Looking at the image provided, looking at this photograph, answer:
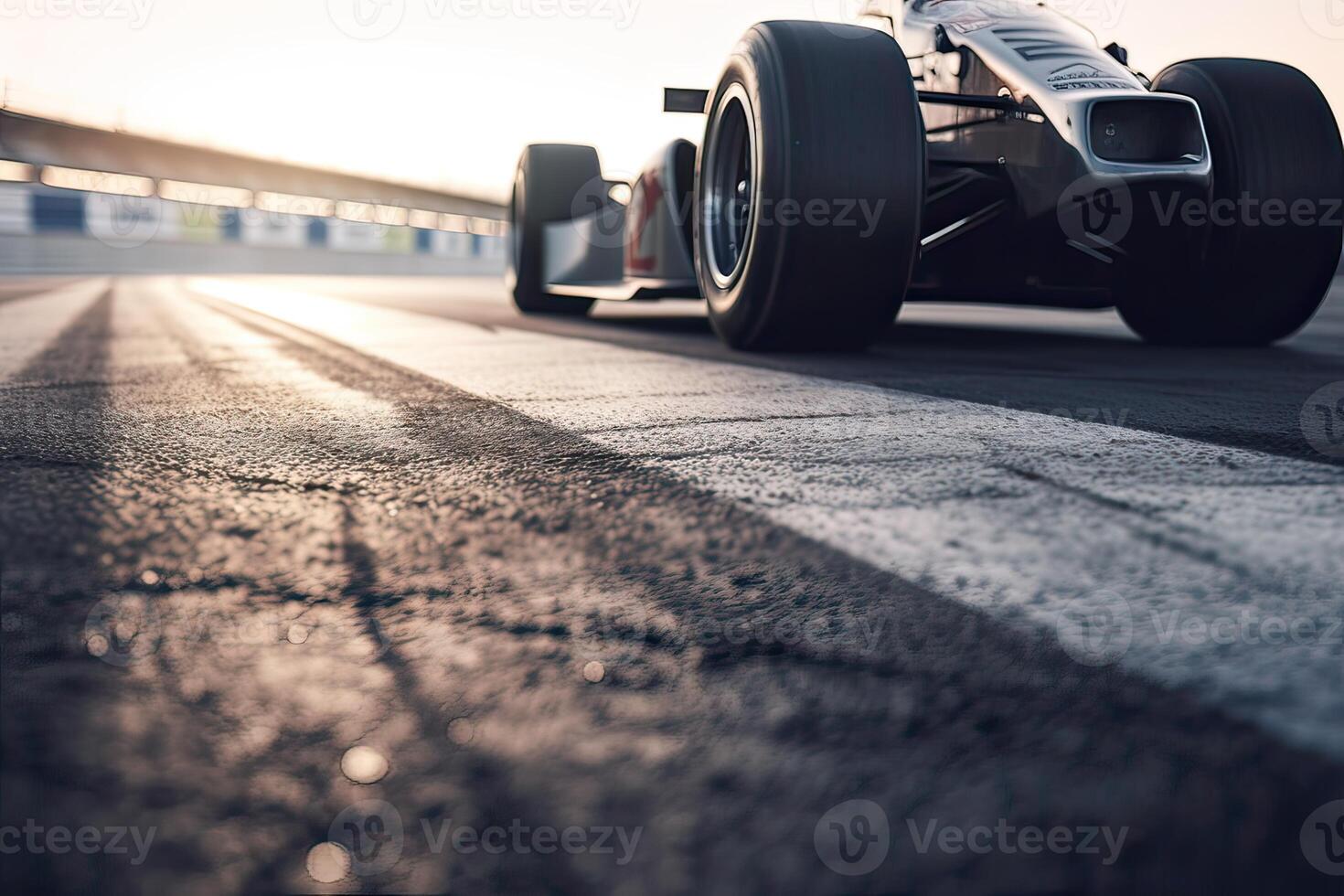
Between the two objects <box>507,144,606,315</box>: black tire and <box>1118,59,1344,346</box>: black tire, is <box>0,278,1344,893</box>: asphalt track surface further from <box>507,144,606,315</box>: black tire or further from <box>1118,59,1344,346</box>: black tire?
<box>507,144,606,315</box>: black tire

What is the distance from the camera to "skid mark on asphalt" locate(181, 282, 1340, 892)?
53cm

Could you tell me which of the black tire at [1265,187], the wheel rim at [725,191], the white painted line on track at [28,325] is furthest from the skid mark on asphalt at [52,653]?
the black tire at [1265,187]

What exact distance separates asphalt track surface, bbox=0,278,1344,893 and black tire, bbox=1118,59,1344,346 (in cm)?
233

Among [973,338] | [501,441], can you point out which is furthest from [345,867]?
[973,338]

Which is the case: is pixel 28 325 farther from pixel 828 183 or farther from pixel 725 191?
pixel 828 183

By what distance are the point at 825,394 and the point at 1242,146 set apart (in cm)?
243

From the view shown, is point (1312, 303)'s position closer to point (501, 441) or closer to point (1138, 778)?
point (501, 441)

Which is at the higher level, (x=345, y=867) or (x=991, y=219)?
(x=991, y=219)

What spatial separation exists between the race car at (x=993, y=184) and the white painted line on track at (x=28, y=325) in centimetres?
210

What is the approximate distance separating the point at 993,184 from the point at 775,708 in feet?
10.7

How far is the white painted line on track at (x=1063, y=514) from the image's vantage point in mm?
709

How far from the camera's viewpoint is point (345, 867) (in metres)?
0.50

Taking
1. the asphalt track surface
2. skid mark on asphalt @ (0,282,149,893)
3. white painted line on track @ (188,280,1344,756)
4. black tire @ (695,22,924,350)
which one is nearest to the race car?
black tire @ (695,22,924,350)

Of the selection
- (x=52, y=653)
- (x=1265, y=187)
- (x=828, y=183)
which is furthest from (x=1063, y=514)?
(x=1265, y=187)
